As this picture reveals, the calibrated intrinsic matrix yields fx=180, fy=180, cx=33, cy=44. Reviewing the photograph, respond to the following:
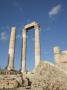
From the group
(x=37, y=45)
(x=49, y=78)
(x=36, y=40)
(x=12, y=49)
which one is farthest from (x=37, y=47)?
(x=49, y=78)

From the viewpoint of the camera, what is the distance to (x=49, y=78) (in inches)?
218

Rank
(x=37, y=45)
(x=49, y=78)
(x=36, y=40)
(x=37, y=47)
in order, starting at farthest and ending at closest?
(x=36, y=40) → (x=37, y=45) → (x=37, y=47) → (x=49, y=78)

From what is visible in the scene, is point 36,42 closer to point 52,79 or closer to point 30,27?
point 30,27

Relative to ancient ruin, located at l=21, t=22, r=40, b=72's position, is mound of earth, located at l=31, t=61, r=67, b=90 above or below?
below

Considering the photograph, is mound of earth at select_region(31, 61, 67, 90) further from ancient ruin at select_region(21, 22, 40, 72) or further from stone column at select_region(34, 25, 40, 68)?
ancient ruin at select_region(21, 22, 40, 72)

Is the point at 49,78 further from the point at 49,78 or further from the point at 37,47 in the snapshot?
the point at 37,47

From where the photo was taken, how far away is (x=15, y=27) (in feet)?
108

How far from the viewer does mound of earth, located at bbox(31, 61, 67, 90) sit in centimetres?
540

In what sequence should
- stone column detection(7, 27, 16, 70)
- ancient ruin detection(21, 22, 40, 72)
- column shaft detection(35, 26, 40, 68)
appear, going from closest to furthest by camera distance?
1. column shaft detection(35, 26, 40, 68)
2. stone column detection(7, 27, 16, 70)
3. ancient ruin detection(21, 22, 40, 72)

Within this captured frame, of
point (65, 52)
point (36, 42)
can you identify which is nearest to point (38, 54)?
point (36, 42)

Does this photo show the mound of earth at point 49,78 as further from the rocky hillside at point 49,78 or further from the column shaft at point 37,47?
the column shaft at point 37,47

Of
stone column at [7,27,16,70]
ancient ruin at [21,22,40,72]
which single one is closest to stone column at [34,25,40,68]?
ancient ruin at [21,22,40,72]

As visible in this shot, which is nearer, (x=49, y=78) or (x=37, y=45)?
(x=49, y=78)

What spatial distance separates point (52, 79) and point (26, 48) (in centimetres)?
2731
